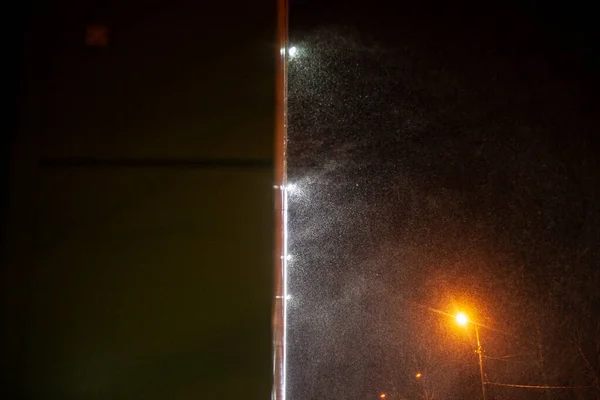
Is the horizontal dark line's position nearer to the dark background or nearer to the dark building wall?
the dark building wall

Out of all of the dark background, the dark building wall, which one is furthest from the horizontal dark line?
the dark background

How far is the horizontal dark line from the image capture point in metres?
0.76

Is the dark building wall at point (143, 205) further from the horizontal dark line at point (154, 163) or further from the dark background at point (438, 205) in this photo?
the dark background at point (438, 205)

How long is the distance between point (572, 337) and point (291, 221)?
6.58m

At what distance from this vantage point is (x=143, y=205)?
0.76 m

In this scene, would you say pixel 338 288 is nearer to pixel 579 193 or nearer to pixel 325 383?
pixel 325 383

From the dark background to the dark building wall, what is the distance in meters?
3.15

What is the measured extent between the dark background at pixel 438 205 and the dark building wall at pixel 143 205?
315cm

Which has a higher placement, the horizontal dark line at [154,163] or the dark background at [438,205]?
the dark background at [438,205]

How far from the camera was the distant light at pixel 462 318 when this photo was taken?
8227mm

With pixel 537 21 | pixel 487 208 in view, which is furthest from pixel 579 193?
pixel 537 21

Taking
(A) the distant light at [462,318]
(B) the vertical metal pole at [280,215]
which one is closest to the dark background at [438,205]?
(A) the distant light at [462,318]

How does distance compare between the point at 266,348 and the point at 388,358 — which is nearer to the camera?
the point at 266,348

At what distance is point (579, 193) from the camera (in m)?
8.10
